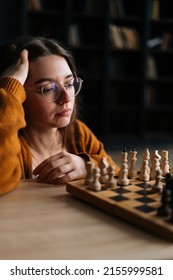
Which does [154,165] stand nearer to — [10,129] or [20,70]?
[10,129]

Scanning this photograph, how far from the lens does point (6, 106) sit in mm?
1265

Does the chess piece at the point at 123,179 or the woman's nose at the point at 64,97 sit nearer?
the chess piece at the point at 123,179

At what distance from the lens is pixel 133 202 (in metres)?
0.95

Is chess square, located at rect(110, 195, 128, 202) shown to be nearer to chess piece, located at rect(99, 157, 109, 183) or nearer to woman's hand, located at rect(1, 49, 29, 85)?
chess piece, located at rect(99, 157, 109, 183)

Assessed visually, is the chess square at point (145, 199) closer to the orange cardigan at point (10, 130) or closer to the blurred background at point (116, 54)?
the orange cardigan at point (10, 130)

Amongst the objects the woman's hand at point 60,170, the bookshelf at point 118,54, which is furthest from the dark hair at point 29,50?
the bookshelf at point 118,54

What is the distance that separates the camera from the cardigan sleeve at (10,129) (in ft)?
3.94

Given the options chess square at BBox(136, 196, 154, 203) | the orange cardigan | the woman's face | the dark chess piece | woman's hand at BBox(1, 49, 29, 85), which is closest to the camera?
the dark chess piece

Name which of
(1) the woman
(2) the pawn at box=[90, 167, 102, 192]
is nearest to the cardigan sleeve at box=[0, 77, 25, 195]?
(1) the woman

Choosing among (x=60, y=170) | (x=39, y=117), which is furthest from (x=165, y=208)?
(x=39, y=117)

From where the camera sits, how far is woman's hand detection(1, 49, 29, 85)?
4.53 feet

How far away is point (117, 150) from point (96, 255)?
3.99 m

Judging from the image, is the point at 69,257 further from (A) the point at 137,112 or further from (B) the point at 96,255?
(A) the point at 137,112

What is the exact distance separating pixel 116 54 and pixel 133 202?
13.2 ft
